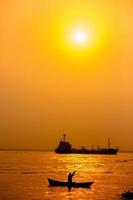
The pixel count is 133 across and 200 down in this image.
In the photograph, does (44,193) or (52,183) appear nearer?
(44,193)

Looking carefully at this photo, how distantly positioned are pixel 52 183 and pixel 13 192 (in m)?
9.06

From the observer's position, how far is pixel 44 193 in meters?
59.8

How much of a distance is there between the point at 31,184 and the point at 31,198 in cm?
1817

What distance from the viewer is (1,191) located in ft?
203

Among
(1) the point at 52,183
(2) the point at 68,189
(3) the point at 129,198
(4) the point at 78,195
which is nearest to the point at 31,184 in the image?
(1) the point at 52,183

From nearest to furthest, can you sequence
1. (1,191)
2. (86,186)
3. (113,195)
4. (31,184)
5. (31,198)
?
1. (31,198)
2. (113,195)
3. (1,191)
4. (86,186)
5. (31,184)

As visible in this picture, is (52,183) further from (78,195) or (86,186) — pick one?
(78,195)

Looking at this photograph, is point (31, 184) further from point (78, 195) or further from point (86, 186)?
point (78, 195)

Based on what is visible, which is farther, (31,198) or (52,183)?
(52,183)

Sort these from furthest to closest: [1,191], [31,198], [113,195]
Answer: [1,191]
[113,195]
[31,198]

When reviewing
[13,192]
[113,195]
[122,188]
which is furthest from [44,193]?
[122,188]

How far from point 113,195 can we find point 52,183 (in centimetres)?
1239

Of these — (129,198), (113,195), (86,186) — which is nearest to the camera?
(129,198)

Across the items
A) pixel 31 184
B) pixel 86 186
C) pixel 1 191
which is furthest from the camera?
pixel 31 184
